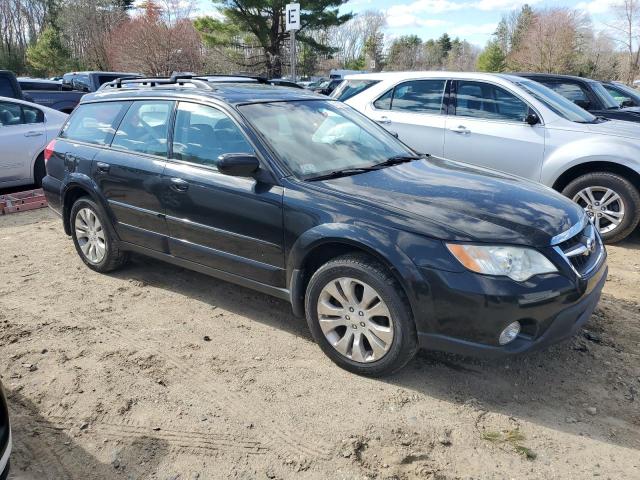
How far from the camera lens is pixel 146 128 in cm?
434

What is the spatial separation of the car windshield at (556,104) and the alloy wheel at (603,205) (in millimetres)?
862

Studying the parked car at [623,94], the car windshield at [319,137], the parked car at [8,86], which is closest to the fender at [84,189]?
the car windshield at [319,137]

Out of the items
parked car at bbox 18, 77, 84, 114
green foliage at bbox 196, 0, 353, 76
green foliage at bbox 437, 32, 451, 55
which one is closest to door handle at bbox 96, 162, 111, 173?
parked car at bbox 18, 77, 84, 114

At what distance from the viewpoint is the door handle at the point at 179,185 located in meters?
3.87

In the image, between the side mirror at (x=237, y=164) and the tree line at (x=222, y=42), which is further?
the tree line at (x=222, y=42)

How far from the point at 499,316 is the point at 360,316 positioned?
783 millimetres

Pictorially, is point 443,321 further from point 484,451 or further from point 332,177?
point 332,177

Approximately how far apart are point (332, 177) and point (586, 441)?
2046 mm

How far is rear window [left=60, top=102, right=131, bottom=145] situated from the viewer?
4.67 m

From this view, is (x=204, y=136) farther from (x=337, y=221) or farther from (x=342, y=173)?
(x=337, y=221)

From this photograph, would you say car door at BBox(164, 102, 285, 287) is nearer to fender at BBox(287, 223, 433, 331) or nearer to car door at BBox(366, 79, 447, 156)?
fender at BBox(287, 223, 433, 331)

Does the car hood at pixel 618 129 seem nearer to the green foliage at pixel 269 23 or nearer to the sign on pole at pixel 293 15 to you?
the sign on pole at pixel 293 15

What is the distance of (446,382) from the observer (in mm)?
3186

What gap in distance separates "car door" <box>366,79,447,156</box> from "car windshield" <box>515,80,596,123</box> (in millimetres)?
972
